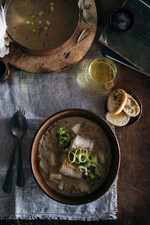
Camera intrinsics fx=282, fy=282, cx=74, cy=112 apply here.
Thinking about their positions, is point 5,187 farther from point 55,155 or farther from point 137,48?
point 137,48

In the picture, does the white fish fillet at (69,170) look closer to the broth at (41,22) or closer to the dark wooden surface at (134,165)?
the dark wooden surface at (134,165)

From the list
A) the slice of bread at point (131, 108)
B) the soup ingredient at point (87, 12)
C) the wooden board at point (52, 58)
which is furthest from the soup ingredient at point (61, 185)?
the soup ingredient at point (87, 12)

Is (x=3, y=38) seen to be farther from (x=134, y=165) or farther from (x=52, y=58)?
(x=134, y=165)

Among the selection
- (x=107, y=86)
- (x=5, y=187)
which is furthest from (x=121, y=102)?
(x=5, y=187)

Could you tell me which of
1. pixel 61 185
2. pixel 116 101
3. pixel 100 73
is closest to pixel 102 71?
pixel 100 73

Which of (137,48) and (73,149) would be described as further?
(137,48)

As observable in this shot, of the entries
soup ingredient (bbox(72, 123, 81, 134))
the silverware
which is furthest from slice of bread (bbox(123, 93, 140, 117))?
the silverware
